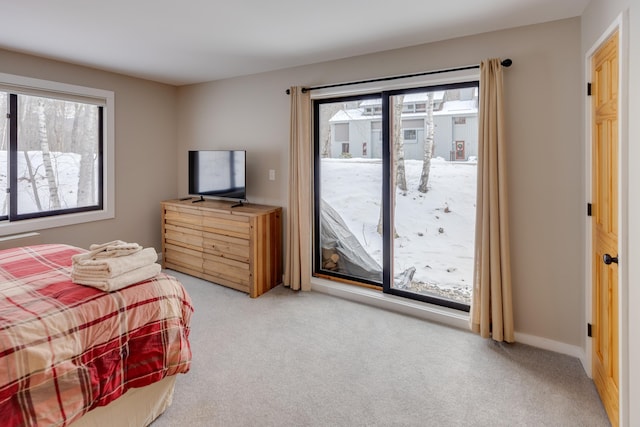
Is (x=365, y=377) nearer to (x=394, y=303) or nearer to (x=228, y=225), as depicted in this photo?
(x=394, y=303)

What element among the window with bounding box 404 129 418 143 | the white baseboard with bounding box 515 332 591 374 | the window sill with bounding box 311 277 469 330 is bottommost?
the white baseboard with bounding box 515 332 591 374

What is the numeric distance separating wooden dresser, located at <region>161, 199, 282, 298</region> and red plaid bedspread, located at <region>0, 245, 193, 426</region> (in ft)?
5.19

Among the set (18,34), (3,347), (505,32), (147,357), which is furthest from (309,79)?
(3,347)

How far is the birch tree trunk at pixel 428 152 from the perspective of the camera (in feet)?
10.5

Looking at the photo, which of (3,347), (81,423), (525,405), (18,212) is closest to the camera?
(3,347)

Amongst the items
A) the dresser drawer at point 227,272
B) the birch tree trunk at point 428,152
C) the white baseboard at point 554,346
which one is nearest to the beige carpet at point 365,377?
the white baseboard at point 554,346

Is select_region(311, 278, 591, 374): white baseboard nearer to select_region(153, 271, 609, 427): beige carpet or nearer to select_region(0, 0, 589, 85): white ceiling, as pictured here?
select_region(153, 271, 609, 427): beige carpet

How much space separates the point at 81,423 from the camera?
1.58 metres

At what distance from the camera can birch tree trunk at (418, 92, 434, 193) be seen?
10.5 feet

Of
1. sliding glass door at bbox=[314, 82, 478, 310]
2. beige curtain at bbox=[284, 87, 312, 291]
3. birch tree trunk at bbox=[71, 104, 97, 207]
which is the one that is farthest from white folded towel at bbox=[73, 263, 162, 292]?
birch tree trunk at bbox=[71, 104, 97, 207]

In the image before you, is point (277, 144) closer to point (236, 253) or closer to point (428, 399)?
point (236, 253)

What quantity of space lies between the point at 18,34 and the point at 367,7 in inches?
113
